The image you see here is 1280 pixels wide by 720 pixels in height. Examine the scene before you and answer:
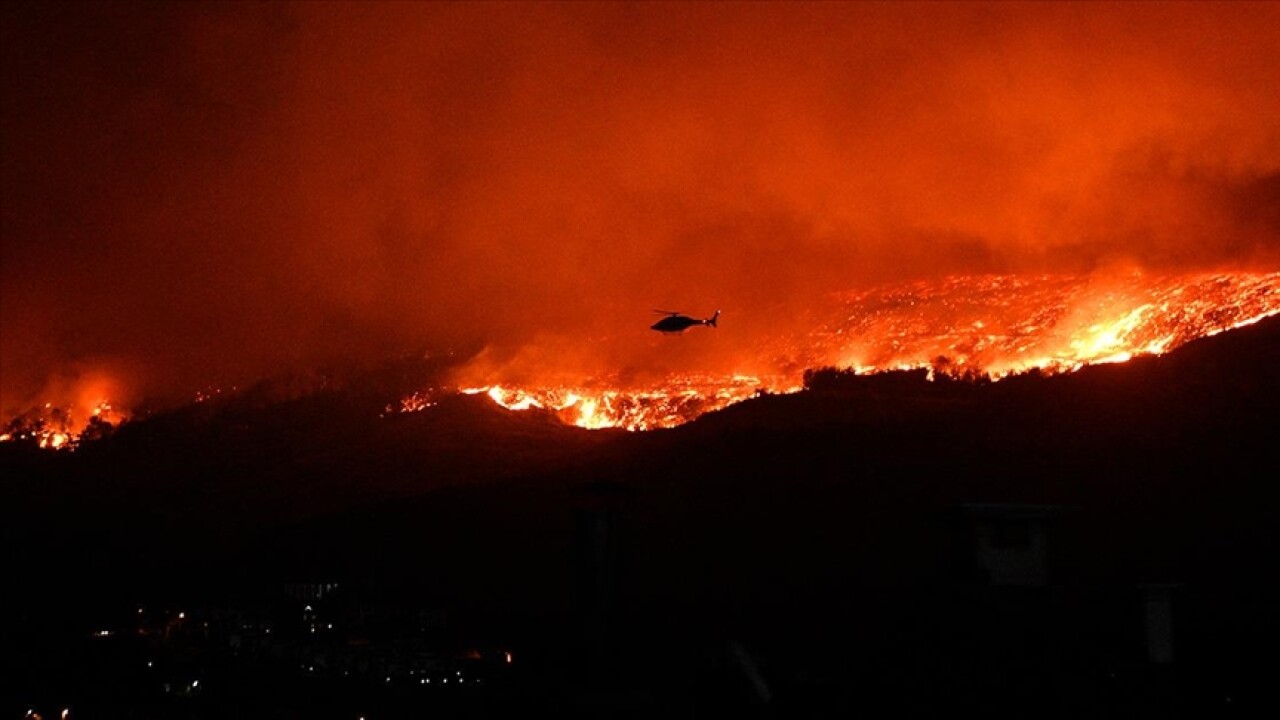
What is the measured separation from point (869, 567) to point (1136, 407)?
12.2 m

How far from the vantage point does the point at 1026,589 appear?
2128cm

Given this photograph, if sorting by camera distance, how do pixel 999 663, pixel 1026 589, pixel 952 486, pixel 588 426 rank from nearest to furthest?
1. pixel 999 663
2. pixel 1026 589
3. pixel 952 486
4. pixel 588 426

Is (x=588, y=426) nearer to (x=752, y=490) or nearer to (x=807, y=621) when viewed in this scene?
(x=752, y=490)

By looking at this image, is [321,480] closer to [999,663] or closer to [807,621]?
[807,621]

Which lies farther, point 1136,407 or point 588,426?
point 588,426

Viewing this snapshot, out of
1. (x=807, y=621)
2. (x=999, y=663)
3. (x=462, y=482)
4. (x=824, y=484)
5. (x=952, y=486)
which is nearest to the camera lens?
(x=999, y=663)

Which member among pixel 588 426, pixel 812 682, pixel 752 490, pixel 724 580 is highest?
pixel 588 426

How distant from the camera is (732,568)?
46.0 m

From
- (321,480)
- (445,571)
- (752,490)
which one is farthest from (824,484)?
(321,480)

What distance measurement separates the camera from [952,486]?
4872 centimetres

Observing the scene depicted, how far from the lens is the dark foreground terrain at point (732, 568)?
65.1ft

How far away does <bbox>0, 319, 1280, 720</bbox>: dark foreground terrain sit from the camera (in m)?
19.8

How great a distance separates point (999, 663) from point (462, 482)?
1673 inches

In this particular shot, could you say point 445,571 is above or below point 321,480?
below
